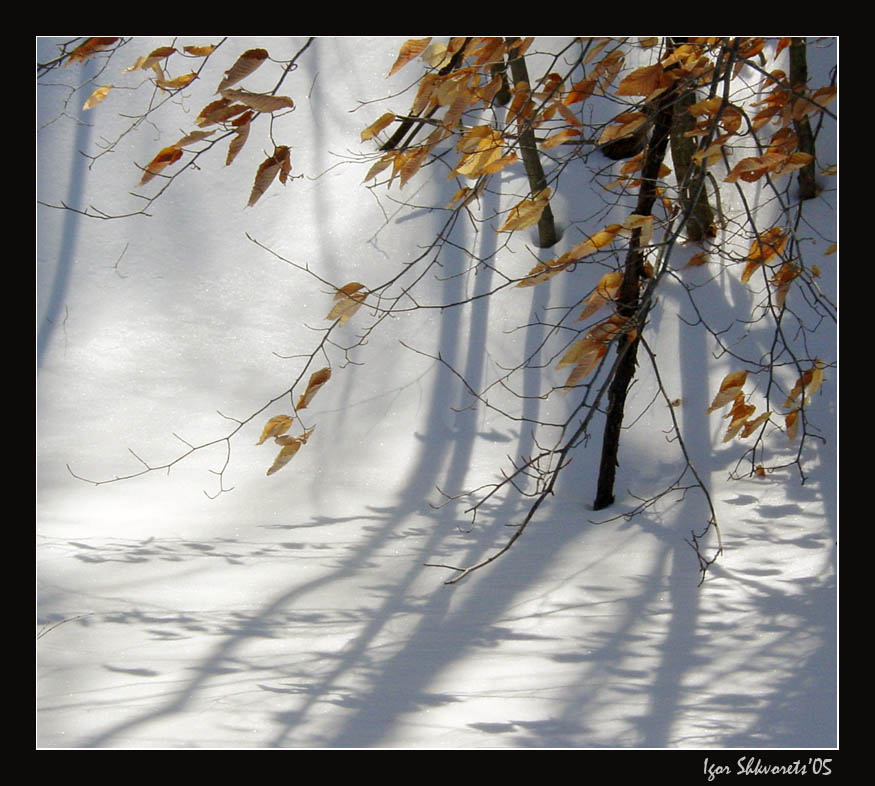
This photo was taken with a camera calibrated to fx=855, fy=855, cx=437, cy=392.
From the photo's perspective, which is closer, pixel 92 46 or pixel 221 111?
pixel 221 111

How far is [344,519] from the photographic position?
2.70 metres

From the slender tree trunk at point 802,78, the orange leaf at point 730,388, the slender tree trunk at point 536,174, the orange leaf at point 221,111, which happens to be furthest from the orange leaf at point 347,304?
the slender tree trunk at point 802,78

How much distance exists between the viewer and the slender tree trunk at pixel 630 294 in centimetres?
232

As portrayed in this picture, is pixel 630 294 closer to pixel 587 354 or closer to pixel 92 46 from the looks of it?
pixel 587 354

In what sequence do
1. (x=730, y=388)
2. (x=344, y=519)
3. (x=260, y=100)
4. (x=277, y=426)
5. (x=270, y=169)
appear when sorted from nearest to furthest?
(x=260, y=100), (x=270, y=169), (x=277, y=426), (x=730, y=388), (x=344, y=519)

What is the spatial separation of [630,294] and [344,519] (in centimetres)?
111

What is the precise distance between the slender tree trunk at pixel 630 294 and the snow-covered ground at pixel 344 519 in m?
0.11

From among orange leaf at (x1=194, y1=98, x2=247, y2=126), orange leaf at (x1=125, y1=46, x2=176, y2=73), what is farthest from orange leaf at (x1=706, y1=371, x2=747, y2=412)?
orange leaf at (x1=125, y1=46, x2=176, y2=73)

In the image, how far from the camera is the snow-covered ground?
1623 mm

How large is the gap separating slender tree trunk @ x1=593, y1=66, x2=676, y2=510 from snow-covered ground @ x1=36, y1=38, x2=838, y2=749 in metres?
0.11

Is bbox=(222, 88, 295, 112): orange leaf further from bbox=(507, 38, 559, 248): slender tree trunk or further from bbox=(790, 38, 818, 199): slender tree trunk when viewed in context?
bbox=(790, 38, 818, 199): slender tree trunk

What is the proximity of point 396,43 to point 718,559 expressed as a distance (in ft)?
11.3

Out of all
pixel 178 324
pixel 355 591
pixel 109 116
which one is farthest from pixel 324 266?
pixel 355 591

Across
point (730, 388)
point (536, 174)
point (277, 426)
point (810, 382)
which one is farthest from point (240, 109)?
point (536, 174)
